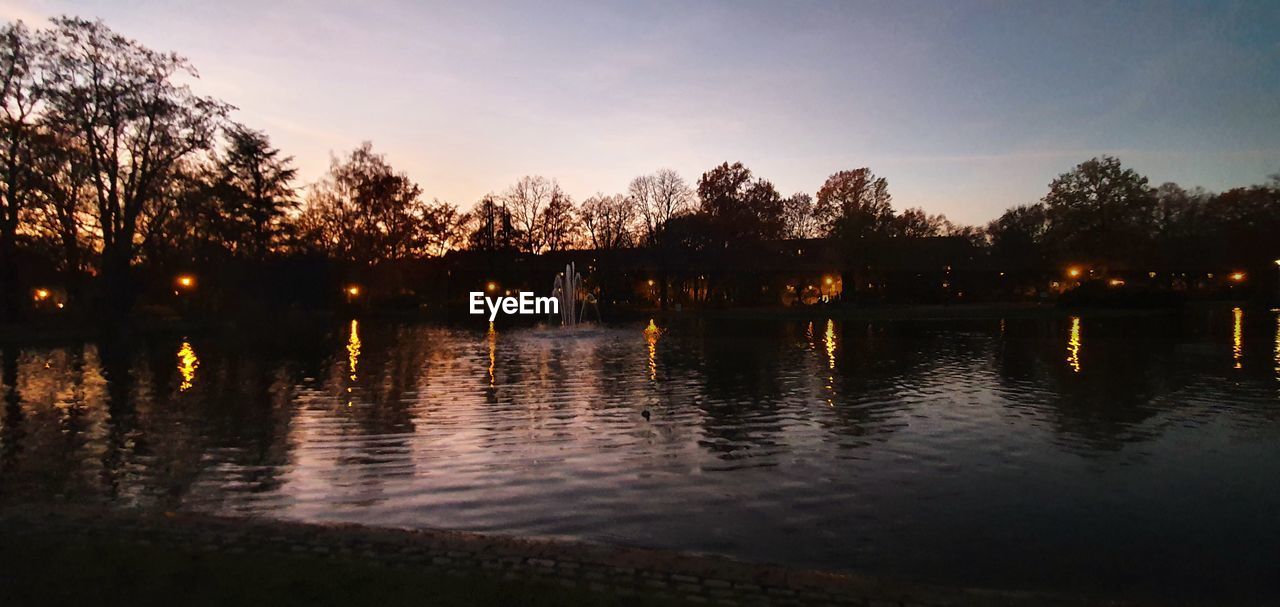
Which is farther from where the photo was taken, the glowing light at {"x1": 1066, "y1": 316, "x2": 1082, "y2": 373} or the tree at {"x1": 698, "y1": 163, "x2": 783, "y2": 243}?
the tree at {"x1": 698, "y1": 163, "x2": 783, "y2": 243}

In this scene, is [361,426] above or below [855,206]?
below

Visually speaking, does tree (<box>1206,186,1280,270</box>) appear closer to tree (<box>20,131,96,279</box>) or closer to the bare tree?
the bare tree

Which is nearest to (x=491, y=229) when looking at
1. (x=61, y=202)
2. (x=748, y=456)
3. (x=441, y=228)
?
(x=441, y=228)

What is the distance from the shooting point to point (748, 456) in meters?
10.2

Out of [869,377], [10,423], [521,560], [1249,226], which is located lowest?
[10,423]

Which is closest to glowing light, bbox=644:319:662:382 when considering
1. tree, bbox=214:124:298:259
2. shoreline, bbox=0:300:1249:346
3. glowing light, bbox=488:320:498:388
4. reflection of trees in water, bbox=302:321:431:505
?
glowing light, bbox=488:320:498:388

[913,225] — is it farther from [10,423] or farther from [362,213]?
[10,423]

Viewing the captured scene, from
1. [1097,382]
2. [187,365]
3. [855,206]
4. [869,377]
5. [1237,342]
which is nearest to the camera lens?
[1097,382]

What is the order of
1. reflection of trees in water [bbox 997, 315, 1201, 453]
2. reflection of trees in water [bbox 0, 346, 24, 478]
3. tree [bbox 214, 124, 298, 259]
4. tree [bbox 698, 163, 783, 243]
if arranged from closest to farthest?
reflection of trees in water [bbox 0, 346, 24, 478] → reflection of trees in water [bbox 997, 315, 1201, 453] → tree [bbox 214, 124, 298, 259] → tree [bbox 698, 163, 783, 243]

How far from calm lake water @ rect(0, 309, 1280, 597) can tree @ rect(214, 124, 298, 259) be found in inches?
1123

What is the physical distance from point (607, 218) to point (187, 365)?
62011 millimetres

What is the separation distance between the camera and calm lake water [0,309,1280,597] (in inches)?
270

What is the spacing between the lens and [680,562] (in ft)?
18.6

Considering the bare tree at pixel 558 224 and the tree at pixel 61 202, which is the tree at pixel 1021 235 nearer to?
the bare tree at pixel 558 224
